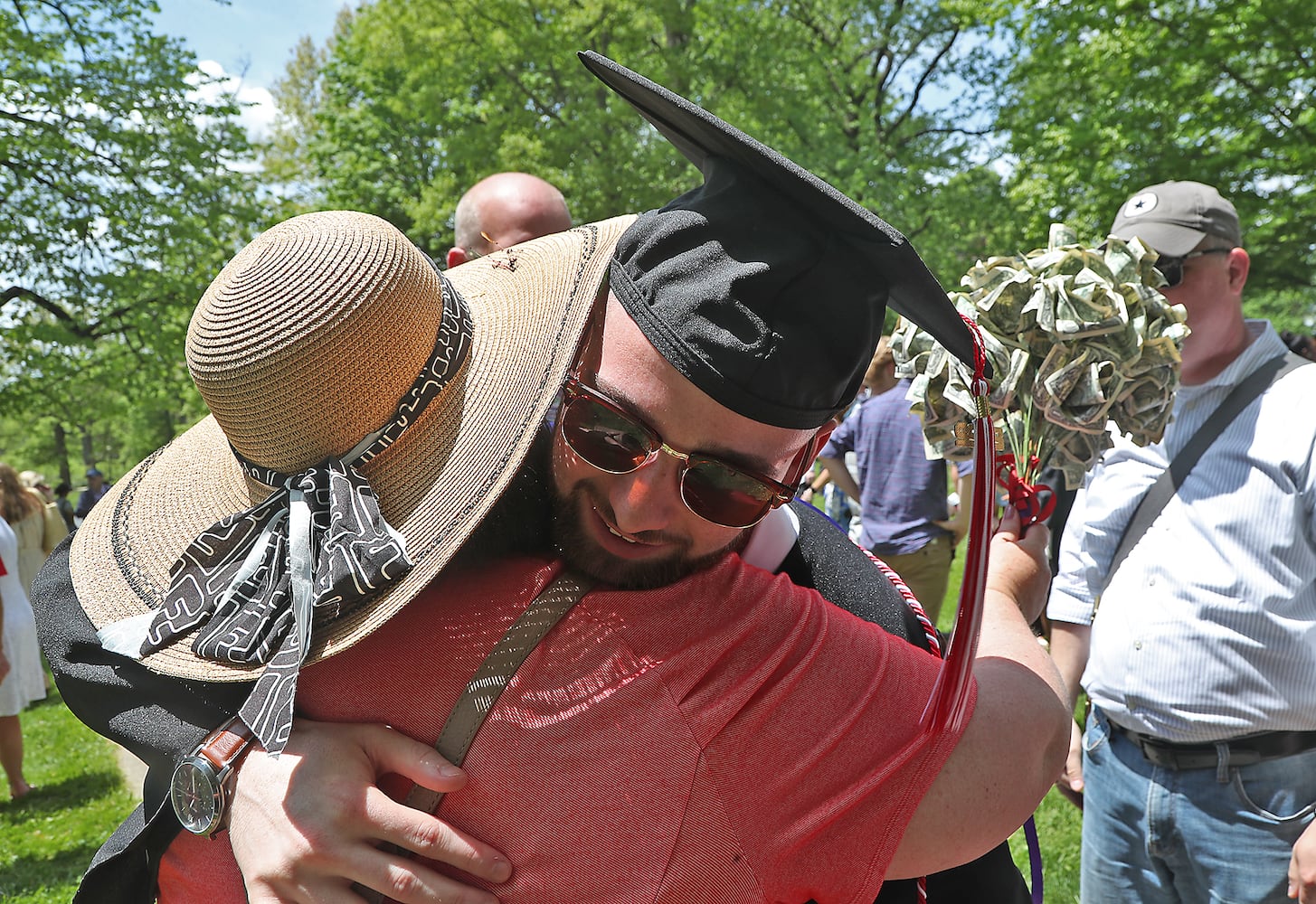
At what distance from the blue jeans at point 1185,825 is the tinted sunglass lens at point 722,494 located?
2.04 meters

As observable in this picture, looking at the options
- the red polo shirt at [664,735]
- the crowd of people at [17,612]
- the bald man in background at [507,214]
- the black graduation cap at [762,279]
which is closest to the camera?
the red polo shirt at [664,735]

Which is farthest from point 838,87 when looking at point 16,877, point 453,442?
point 453,442

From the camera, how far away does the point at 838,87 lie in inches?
725

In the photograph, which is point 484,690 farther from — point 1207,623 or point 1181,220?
point 1181,220

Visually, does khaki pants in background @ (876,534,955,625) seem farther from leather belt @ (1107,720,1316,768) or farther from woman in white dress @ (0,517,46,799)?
woman in white dress @ (0,517,46,799)

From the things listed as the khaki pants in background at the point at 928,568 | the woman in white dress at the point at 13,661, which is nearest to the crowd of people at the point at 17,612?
the woman in white dress at the point at 13,661

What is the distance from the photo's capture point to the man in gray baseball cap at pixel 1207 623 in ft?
8.53

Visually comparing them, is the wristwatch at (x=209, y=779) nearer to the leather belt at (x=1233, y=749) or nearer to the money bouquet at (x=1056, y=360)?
the money bouquet at (x=1056, y=360)

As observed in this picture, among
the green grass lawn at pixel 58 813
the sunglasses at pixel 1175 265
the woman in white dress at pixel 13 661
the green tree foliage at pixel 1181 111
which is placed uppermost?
the green tree foliage at pixel 1181 111

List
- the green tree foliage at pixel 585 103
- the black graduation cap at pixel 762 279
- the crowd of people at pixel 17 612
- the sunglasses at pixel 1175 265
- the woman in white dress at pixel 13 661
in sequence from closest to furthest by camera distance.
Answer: the black graduation cap at pixel 762 279, the sunglasses at pixel 1175 265, the woman in white dress at pixel 13 661, the crowd of people at pixel 17 612, the green tree foliage at pixel 585 103

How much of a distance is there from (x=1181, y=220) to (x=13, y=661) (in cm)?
784

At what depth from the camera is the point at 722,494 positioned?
150 centimetres

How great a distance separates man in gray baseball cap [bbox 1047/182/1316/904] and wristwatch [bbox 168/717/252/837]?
251 cm

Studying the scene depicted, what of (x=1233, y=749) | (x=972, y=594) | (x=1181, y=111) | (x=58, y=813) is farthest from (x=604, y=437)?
(x=1181, y=111)
